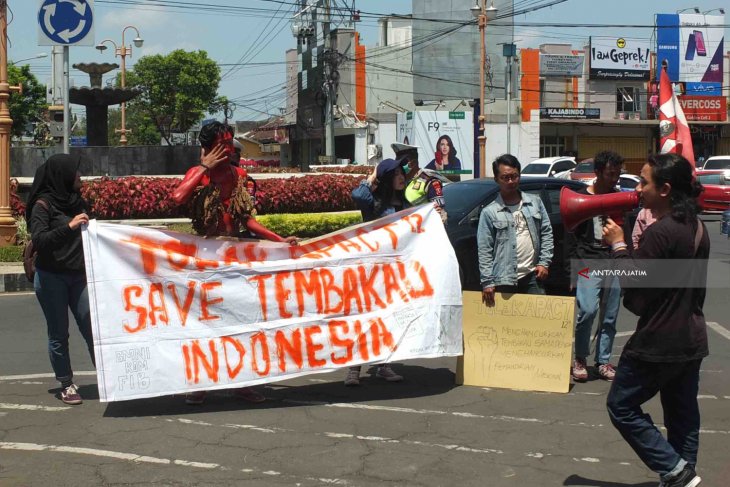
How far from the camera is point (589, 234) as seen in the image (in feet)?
22.9

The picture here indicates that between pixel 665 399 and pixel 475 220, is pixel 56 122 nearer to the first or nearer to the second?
pixel 475 220

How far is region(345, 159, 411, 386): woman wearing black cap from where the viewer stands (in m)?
6.96

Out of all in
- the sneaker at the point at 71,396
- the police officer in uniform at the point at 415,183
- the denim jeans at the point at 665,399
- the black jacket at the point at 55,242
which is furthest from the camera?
the police officer in uniform at the point at 415,183

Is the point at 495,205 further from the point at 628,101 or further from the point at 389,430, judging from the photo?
the point at 628,101

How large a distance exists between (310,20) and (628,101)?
19.8 meters

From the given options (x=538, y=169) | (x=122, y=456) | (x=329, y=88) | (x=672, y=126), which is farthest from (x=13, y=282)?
(x=329, y=88)

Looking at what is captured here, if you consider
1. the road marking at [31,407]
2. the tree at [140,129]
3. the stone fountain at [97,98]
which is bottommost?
the road marking at [31,407]

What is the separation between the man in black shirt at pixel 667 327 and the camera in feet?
13.8

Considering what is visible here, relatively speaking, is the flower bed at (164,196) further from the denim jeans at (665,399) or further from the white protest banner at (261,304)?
the denim jeans at (665,399)

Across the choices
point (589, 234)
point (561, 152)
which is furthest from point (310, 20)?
point (589, 234)

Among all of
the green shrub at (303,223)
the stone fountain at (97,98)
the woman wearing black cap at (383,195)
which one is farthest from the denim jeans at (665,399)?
the stone fountain at (97,98)

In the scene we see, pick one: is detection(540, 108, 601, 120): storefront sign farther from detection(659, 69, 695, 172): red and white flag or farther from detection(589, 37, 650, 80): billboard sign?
detection(659, 69, 695, 172): red and white flag

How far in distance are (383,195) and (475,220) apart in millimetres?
3124

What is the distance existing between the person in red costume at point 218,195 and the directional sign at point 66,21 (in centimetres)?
827
